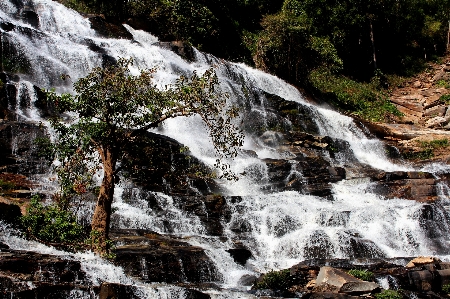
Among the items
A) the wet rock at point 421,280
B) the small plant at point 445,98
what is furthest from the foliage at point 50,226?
the small plant at point 445,98

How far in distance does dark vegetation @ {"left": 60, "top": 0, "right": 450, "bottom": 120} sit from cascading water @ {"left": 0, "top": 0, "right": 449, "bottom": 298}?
6.69 meters

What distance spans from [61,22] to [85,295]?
29.0 metres

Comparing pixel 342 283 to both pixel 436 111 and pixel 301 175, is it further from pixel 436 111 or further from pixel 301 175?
pixel 436 111

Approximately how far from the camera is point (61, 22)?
3434cm

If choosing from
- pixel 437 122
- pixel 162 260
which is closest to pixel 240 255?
pixel 162 260

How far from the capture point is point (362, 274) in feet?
41.8

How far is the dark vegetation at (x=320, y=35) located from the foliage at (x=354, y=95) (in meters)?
0.08

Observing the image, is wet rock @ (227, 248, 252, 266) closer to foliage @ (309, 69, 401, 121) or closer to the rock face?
the rock face

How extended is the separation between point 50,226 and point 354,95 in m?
33.3

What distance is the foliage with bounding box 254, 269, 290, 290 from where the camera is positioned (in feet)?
42.7

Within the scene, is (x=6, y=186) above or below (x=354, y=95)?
below

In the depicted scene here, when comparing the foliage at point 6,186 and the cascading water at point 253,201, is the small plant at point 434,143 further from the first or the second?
the foliage at point 6,186

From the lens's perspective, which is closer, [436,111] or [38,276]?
[38,276]

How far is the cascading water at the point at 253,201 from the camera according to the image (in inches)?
661
